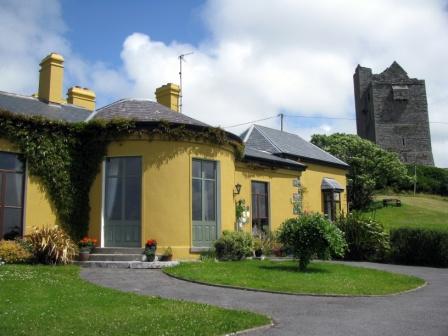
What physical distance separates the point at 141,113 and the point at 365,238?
9.56 metres

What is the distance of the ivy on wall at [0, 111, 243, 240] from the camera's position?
15.2 m

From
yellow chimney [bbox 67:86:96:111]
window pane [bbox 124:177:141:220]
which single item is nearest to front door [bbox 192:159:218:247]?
window pane [bbox 124:177:141:220]

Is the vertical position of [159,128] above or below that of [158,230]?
above

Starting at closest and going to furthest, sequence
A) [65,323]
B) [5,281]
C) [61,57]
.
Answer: [65,323], [5,281], [61,57]

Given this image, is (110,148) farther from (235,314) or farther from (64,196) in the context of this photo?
(235,314)

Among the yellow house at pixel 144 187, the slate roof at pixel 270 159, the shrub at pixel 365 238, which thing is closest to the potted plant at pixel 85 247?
the yellow house at pixel 144 187

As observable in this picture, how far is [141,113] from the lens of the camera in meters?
16.6

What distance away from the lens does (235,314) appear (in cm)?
768

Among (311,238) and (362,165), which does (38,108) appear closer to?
(311,238)

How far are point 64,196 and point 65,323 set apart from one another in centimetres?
932

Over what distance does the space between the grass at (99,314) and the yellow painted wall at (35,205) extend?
5.24 m

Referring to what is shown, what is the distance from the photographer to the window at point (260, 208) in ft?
68.1

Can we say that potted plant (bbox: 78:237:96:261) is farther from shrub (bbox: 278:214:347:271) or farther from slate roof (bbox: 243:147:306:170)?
slate roof (bbox: 243:147:306:170)

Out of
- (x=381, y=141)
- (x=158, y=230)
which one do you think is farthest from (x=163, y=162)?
(x=381, y=141)
